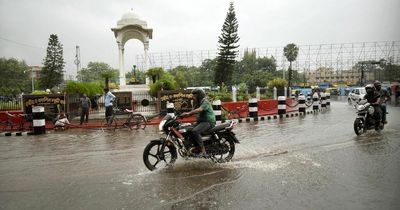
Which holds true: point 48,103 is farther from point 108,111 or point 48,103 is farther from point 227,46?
point 227,46

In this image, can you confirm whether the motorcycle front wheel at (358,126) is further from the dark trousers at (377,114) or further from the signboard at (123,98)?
the signboard at (123,98)

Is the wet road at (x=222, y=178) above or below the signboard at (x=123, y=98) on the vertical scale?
below

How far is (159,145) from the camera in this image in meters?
6.63

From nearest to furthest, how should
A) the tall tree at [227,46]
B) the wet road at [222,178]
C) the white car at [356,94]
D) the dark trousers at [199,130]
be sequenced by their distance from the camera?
the wet road at [222,178] → the dark trousers at [199,130] → the white car at [356,94] → the tall tree at [227,46]

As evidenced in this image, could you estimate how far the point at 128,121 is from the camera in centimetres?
1370

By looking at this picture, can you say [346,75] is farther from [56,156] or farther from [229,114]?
[56,156]

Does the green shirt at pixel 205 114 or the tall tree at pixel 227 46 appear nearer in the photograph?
the green shirt at pixel 205 114

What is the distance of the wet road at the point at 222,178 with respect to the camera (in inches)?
180

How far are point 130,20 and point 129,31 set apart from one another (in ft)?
2.84

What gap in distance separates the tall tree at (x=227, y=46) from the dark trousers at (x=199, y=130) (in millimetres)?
34810

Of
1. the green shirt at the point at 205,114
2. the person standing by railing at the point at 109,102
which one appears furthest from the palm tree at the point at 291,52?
the green shirt at the point at 205,114

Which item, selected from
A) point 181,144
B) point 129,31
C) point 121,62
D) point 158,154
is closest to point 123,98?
point 121,62

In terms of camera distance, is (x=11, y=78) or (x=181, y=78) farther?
(x=11, y=78)

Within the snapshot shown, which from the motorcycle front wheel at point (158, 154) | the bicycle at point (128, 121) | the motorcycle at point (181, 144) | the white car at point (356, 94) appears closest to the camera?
the motorcycle front wheel at point (158, 154)
